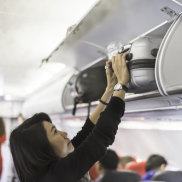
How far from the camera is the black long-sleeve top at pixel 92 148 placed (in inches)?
52.3

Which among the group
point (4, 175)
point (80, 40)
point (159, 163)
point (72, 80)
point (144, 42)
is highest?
point (80, 40)

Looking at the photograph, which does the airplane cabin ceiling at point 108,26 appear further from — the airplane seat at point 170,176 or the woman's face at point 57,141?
the airplane seat at point 170,176

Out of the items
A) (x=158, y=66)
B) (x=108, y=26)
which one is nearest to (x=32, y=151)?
(x=158, y=66)

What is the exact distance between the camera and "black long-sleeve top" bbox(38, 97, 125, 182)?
1328 millimetres

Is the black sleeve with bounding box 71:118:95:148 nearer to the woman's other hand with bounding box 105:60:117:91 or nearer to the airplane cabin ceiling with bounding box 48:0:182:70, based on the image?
the woman's other hand with bounding box 105:60:117:91

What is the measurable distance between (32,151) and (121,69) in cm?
69

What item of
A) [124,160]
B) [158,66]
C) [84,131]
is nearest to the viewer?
[158,66]

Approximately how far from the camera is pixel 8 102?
29.4 feet

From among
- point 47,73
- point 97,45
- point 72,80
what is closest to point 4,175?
point 47,73

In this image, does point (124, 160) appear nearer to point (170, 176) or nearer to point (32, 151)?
point (170, 176)

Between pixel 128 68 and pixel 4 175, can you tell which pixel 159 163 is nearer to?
pixel 128 68

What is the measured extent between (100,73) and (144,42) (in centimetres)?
82

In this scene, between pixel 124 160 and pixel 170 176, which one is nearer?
Answer: pixel 170 176

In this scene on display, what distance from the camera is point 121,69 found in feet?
4.78
